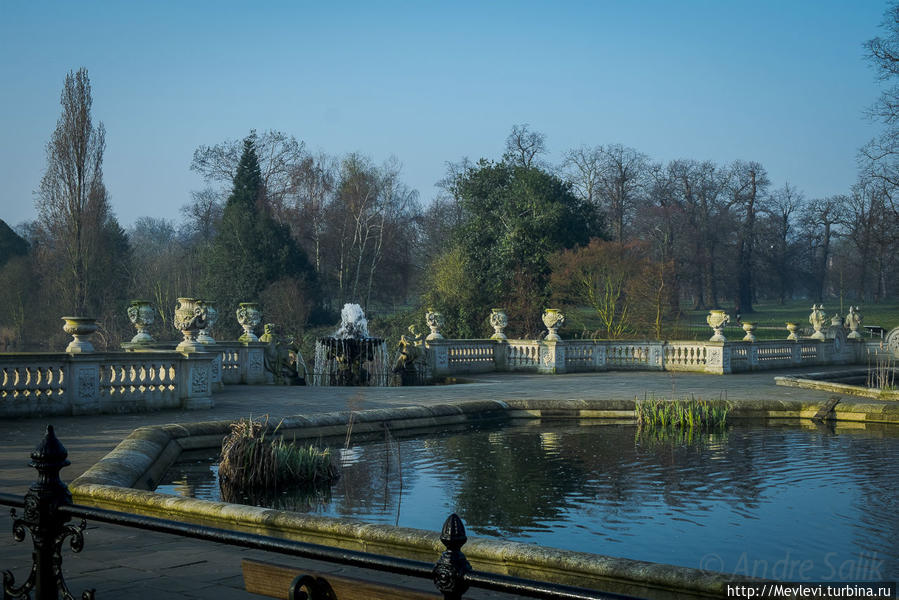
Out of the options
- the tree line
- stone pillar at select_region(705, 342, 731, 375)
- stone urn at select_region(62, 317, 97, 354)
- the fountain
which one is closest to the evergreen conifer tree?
the tree line

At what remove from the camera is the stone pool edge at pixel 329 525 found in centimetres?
498

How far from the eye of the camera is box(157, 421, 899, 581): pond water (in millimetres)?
6890

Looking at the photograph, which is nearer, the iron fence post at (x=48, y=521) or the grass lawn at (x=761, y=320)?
the iron fence post at (x=48, y=521)

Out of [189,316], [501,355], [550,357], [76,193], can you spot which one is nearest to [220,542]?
[189,316]

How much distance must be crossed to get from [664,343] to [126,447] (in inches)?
774

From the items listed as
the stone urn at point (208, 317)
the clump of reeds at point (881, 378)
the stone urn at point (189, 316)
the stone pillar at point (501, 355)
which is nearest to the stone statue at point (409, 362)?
the stone pillar at point (501, 355)

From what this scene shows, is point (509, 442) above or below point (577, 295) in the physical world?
below

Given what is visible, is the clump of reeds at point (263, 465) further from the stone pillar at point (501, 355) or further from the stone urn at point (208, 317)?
the stone pillar at point (501, 355)

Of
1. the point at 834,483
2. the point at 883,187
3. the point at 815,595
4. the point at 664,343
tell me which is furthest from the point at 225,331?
the point at 815,595

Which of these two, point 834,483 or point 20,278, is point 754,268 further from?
point 834,483

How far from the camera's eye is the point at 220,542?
342cm

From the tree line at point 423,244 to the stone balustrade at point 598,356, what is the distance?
5818 mm

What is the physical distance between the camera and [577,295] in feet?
120

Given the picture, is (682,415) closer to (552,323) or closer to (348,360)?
(552,323)
